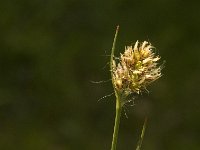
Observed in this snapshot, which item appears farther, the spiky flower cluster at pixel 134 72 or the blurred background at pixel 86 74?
the blurred background at pixel 86 74

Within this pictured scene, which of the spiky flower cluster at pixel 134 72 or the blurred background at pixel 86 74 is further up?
the blurred background at pixel 86 74

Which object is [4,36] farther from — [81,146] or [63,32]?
[81,146]

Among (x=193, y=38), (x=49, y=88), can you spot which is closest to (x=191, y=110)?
(x=193, y=38)

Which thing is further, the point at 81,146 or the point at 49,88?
the point at 49,88

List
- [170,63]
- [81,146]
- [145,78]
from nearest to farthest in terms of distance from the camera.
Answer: [145,78]
[81,146]
[170,63]

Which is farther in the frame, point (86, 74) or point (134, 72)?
point (86, 74)
